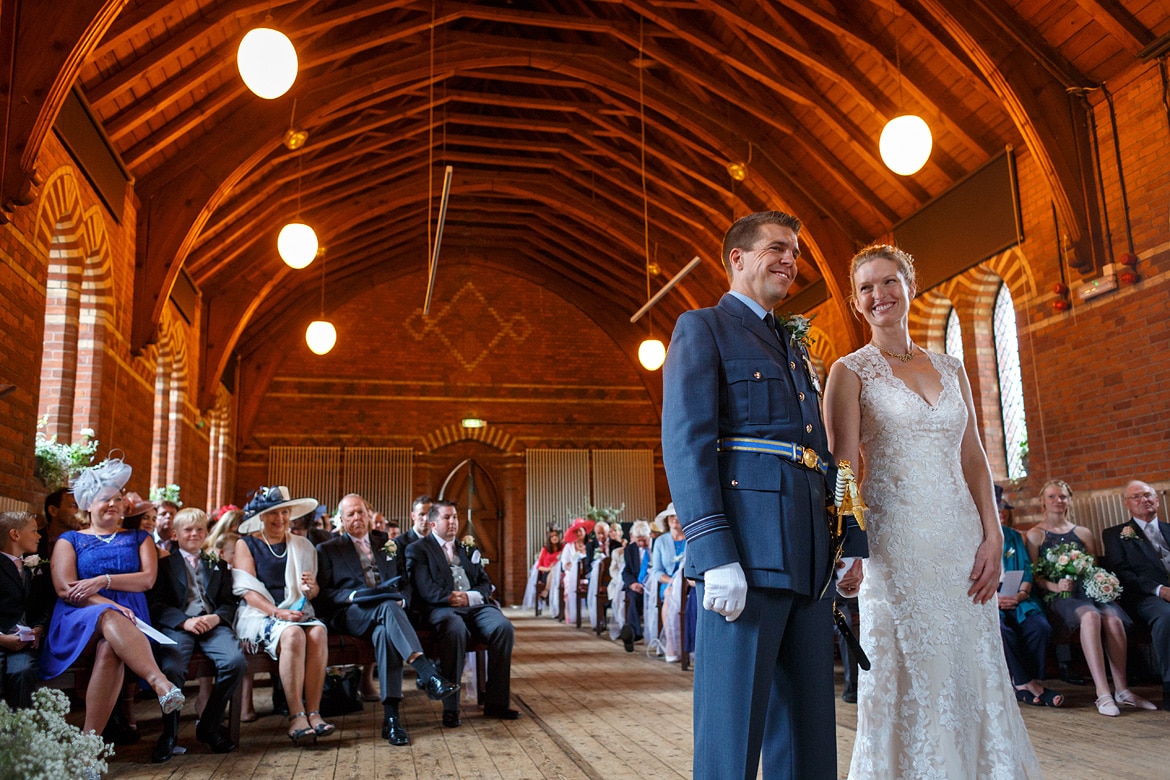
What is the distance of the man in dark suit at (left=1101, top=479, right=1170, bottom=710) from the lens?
5410 mm

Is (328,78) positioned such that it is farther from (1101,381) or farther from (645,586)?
(1101,381)

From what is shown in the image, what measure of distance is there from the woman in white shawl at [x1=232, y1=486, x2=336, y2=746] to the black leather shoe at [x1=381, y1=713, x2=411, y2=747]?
263mm

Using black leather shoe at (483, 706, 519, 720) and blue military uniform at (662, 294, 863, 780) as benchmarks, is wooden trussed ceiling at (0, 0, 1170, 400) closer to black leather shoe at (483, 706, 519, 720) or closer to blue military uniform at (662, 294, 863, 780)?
black leather shoe at (483, 706, 519, 720)

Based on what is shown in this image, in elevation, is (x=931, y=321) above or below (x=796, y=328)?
above

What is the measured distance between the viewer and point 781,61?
9.70 m

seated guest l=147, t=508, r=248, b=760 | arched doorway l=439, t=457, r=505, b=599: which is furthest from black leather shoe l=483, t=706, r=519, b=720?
arched doorway l=439, t=457, r=505, b=599

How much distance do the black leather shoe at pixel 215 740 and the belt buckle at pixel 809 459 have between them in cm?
352

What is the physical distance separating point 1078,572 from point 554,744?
3.36 metres

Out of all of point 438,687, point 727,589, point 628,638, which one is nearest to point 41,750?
point 727,589

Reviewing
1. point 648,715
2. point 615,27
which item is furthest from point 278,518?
point 615,27

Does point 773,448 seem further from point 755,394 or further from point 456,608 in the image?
point 456,608

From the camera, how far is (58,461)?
6.59 metres

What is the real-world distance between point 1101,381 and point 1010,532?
7.68ft

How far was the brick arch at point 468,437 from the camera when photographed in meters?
16.6
